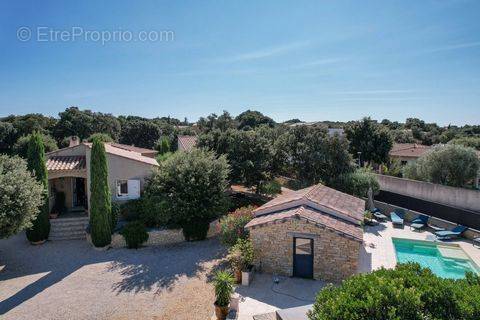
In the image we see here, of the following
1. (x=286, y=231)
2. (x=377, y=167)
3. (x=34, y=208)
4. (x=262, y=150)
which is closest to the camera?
(x=286, y=231)

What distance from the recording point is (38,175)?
20.6m

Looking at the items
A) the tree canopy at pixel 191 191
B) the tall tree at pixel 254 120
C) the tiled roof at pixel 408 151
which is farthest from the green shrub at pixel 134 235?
the tall tree at pixel 254 120

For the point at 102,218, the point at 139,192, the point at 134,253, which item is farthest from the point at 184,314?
the point at 139,192

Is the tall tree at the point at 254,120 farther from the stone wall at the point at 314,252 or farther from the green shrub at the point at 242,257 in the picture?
the green shrub at the point at 242,257

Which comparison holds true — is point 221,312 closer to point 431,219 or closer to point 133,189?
point 133,189

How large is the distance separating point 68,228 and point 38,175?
15.0 ft

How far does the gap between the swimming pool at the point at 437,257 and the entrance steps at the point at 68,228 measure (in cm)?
2129

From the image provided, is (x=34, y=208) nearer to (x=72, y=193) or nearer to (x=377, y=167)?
(x=72, y=193)

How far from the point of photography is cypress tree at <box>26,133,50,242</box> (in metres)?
20.6

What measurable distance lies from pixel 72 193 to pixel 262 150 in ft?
54.7

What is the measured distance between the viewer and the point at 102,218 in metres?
20.4

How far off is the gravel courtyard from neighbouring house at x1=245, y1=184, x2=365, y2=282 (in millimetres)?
3522

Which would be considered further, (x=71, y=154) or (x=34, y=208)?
(x=71, y=154)

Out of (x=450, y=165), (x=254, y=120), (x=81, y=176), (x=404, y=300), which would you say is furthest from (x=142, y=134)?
(x=404, y=300)
